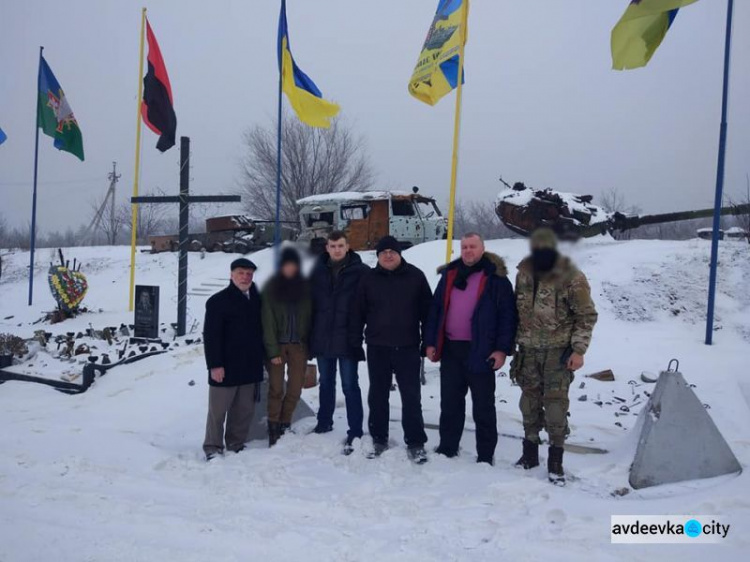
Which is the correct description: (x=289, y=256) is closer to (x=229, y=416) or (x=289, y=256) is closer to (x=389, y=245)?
(x=389, y=245)

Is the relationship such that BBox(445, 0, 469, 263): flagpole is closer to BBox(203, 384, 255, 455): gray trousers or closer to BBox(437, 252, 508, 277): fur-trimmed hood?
BBox(437, 252, 508, 277): fur-trimmed hood

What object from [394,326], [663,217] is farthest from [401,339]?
[663,217]

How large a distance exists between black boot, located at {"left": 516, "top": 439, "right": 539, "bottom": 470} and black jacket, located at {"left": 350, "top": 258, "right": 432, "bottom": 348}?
3.96ft

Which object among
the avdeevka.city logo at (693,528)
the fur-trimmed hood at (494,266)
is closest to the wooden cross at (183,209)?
the fur-trimmed hood at (494,266)

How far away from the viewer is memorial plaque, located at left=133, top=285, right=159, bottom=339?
30.3 feet

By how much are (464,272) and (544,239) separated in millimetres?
888

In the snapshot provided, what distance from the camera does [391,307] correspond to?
4684mm

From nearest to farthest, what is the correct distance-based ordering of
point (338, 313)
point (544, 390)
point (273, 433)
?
point (544, 390) → point (338, 313) → point (273, 433)

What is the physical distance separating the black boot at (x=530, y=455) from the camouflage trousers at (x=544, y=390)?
0.13ft

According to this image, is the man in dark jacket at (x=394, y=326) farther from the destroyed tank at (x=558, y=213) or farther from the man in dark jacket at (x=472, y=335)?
the destroyed tank at (x=558, y=213)

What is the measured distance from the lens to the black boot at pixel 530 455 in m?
4.38

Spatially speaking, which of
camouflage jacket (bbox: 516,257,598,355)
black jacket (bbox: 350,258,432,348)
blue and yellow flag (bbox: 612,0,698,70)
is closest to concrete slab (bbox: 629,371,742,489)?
camouflage jacket (bbox: 516,257,598,355)

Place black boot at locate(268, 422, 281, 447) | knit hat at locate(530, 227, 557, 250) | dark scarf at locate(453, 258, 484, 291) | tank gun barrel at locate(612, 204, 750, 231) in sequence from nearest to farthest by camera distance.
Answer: knit hat at locate(530, 227, 557, 250) → dark scarf at locate(453, 258, 484, 291) → black boot at locate(268, 422, 281, 447) → tank gun barrel at locate(612, 204, 750, 231)

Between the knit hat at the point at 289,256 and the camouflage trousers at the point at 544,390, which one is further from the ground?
the knit hat at the point at 289,256
